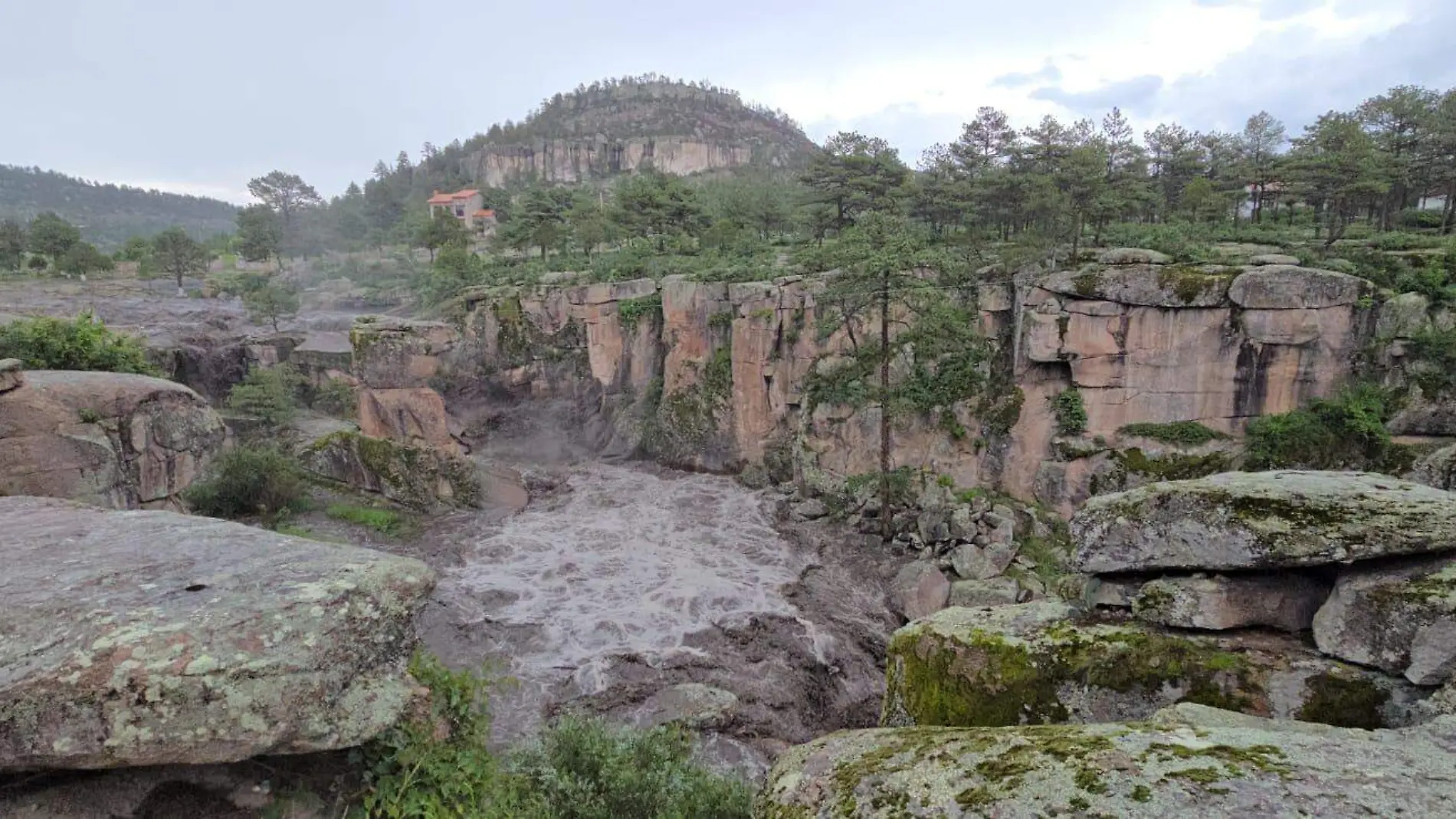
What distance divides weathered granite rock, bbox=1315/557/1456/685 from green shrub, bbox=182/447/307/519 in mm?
20514

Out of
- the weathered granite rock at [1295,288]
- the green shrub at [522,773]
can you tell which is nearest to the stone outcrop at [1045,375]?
the weathered granite rock at [1295,288]

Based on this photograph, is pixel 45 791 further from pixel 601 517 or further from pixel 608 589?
pixel 601 517

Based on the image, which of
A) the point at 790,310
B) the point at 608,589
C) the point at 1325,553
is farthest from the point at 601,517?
the point at 1325,553

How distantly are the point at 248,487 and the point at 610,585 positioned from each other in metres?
9.88

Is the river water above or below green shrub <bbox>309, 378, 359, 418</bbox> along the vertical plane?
below

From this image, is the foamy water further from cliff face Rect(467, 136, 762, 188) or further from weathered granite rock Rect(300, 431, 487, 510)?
cliff face Rect(467, 136, 762, 188)

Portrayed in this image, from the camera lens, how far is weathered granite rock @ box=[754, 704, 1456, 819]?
2545 millimetres

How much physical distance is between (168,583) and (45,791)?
1.12 metres

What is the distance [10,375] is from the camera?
8.51 m

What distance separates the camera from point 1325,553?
410 centimetres

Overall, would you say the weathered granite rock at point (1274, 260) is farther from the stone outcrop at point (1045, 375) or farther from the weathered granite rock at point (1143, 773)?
the weathered granite rock at point (1143, 773)

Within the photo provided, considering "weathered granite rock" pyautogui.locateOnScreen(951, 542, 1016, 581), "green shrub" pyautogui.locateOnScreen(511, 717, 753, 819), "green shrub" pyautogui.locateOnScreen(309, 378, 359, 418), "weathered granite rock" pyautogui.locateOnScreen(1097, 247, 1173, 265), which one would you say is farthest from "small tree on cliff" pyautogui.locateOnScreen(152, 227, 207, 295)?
"weathered granite rock" pyautogui.locateOnScreen(1097, 247, 1173, 265)

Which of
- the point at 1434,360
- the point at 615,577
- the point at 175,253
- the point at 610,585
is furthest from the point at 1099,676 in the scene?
the point at 175,253

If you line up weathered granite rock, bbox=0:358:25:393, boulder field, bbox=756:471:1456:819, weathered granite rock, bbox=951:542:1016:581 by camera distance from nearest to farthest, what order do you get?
boulder field, bbox=756:471:1456:819
weathered granite rock, bbox=0:358:25:393
weathered granite rock, bbox=951:542:1016:581
